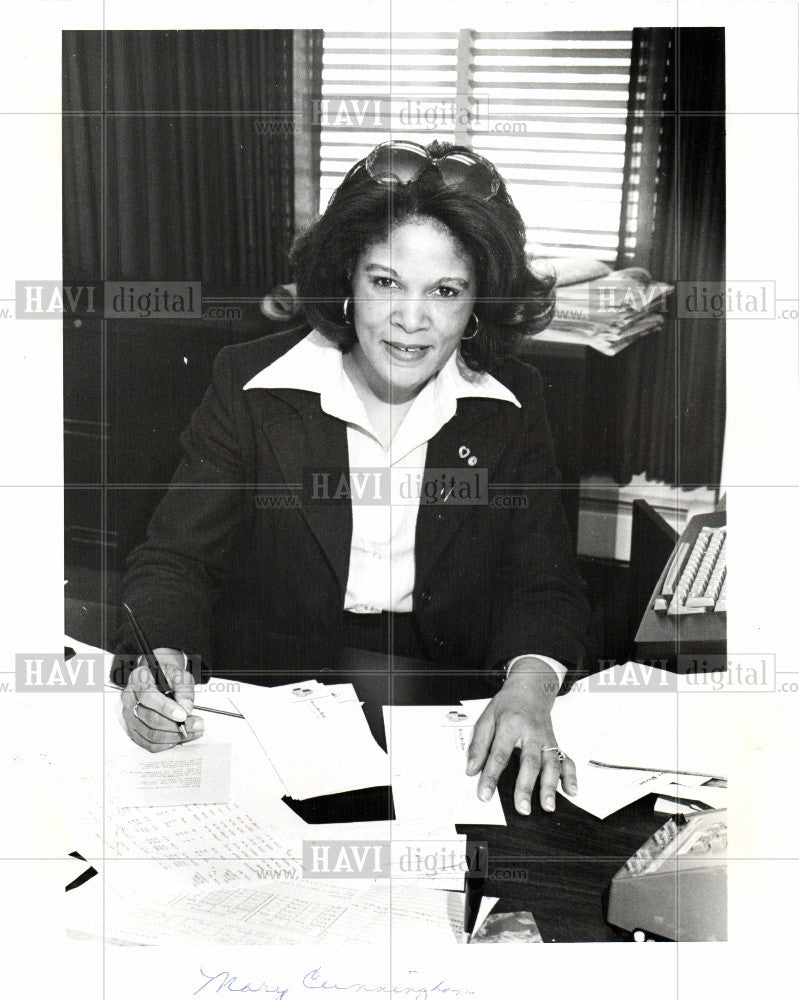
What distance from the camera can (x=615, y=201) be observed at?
123 cm

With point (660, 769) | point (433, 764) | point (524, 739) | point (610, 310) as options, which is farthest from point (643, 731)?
point (610, 310)

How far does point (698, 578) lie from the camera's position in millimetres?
1259

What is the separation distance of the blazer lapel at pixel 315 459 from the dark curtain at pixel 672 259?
34 cm

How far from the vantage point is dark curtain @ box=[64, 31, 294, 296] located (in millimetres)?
1221

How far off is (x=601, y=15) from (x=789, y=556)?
0.79 meters

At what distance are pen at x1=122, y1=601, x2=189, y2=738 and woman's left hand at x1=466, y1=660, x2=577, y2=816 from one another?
41 cm

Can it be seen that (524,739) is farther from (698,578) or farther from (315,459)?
(315,459)

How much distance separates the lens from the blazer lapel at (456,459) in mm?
1252

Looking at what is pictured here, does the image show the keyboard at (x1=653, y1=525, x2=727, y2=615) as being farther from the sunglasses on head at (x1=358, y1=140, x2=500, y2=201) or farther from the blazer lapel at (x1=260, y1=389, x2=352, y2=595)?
the sunglasses on head at (x1=358, y1=140, x2=500, y2=201)

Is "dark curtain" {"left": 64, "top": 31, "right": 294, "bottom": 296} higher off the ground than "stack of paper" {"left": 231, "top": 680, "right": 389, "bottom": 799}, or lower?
higher

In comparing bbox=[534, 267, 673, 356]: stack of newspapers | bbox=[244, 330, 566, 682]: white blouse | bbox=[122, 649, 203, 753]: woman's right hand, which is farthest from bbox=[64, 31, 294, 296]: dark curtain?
bbox=[122, 649, 203, 753]: woman's right hand

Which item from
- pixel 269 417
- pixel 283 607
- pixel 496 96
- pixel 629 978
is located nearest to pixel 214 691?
pixel 283 607

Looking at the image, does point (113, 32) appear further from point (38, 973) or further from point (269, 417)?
point (38, 973)
